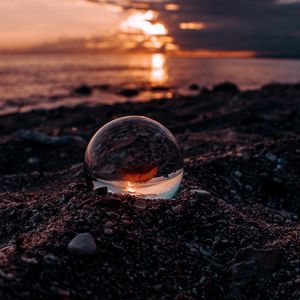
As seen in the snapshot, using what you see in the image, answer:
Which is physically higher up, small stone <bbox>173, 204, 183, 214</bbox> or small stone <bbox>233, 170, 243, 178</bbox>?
small stone <bbox>173, 204, 183, 214</bbox>

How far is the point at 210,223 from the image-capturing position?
310cm

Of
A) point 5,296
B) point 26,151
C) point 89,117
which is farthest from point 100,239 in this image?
point 89,117

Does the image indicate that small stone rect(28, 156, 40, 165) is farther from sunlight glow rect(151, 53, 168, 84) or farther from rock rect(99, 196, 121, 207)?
sunlight glow rect(151, 53, 168, 84)

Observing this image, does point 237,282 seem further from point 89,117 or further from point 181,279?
point 89,117

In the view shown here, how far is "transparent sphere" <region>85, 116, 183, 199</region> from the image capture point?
10.1ft

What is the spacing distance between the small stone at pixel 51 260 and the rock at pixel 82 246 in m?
0.10

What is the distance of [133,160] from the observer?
3.07 meters

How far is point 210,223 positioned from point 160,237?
45cm

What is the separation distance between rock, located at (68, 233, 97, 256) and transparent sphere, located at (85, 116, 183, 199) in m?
0.68

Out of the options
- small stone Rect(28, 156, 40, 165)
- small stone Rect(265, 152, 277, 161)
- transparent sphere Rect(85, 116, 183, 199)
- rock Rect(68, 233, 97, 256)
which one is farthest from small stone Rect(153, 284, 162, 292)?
small stone Rect(28, 156, 40, 165)

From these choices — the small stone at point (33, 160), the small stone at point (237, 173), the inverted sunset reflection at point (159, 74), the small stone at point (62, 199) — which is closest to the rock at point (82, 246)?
the small stone at point (62, 199)

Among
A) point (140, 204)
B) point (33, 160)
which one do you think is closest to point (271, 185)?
point (140, 204)

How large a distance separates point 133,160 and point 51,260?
99cm

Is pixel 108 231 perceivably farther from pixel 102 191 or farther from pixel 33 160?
pixel 33 160
